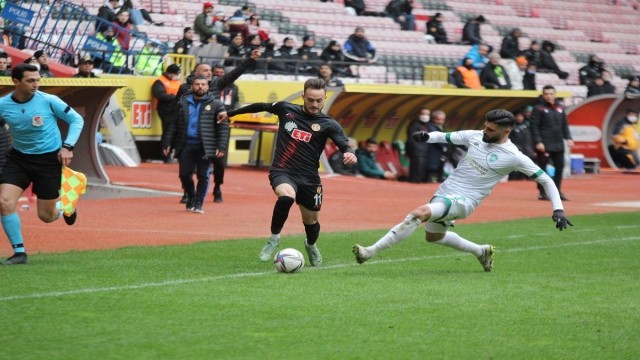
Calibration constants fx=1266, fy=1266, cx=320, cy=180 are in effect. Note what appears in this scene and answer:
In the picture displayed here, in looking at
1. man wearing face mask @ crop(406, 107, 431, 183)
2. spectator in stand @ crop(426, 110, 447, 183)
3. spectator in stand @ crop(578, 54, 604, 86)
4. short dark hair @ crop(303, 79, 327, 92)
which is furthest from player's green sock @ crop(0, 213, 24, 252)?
spectator in stand @ crop(578, 54, 604, 86)

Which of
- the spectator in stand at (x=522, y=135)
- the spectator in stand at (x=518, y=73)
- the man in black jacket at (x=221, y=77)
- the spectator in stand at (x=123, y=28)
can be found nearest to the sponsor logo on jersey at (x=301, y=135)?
the man in black jacket at (x=221, y=77)

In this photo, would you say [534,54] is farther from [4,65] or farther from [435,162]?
[4,65]

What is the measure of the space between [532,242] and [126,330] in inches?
307

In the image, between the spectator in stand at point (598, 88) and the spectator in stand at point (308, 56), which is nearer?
the spectator in stand at point (308, 56)

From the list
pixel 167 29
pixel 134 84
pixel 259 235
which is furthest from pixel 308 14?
pixel 259 235

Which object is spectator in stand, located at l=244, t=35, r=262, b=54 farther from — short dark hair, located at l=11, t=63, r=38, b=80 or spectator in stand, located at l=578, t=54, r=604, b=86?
short dark hair, located at l=11, t=63, r=38, b=80

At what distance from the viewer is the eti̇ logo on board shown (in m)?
24.9

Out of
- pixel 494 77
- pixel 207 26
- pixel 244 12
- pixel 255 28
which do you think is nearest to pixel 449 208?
pixel 207 26

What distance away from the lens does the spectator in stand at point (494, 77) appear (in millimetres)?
29594

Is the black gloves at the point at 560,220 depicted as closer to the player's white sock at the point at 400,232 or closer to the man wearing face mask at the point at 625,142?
the player's white sock at the point at 400,232

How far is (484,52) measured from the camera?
32.0 m

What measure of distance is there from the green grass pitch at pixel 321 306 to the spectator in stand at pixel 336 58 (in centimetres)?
1525

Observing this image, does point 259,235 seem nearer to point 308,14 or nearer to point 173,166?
point 173,166

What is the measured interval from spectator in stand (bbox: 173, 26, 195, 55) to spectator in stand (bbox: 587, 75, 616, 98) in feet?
39.1
